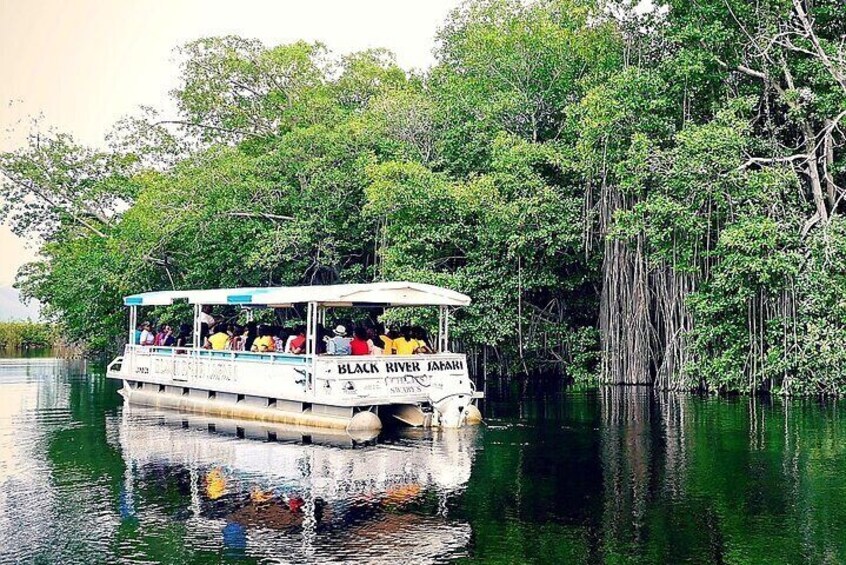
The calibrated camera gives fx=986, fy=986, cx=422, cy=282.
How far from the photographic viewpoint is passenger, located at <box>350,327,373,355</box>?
52.5 feet

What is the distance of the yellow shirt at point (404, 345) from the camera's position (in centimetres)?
1678

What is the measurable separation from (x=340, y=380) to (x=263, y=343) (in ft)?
10.2

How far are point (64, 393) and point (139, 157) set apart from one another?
14.0m

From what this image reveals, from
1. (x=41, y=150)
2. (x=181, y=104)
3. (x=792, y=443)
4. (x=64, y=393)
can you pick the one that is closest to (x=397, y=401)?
(x=792, y=443)

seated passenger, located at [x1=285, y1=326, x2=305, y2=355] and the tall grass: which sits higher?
the tall grass

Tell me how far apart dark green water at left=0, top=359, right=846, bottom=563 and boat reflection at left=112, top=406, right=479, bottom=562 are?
0.03 meters

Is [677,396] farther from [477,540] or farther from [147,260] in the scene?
[147,260]

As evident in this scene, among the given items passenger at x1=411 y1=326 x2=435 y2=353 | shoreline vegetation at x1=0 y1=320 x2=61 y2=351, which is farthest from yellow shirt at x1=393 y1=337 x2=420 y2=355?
shoreline vegetation at x1=0 y1=320 x2=61 y2=351

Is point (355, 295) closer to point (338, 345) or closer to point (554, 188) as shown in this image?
point (338, 345)

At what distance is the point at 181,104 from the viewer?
3269 centimetres

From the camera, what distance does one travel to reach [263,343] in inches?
683

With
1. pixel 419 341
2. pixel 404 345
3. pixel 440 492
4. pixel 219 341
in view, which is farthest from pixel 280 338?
pixel 440 492

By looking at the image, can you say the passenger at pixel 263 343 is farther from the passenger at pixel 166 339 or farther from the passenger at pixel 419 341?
the passenger at pixel 166 339

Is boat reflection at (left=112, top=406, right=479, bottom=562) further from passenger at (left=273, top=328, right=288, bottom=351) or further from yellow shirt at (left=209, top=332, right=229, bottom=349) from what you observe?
yellow shirt at (left=209, top=332, right=229, bottom=349)
